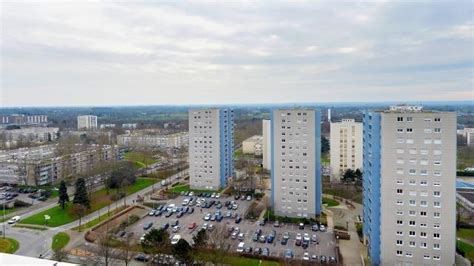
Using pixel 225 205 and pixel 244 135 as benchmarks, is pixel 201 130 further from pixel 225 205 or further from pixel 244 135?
pixel 244 135

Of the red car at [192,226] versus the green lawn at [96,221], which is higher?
the green lawn at [96,221]

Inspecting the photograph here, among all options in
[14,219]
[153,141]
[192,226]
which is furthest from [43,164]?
[153,141]

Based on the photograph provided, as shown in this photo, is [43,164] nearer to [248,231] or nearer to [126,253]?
[126,253]

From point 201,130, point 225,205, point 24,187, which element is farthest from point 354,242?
point 24,187

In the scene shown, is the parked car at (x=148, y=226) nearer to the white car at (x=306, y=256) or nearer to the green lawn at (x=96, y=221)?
the green lawn at (x=96, y=221)

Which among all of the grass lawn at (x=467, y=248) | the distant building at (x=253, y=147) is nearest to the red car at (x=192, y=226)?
the grass lawn at (x=467, y=248)

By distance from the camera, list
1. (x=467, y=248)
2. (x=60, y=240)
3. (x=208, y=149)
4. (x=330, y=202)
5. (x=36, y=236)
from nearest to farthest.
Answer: (x=467, y=248) → (x=60, y=240) → (x=36, y=236) → (x=330, y=202) → (x=208, y=149)

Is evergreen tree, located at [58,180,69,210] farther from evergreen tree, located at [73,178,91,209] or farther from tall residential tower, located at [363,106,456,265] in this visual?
tall residential tower, located at [363,106,456,265]
